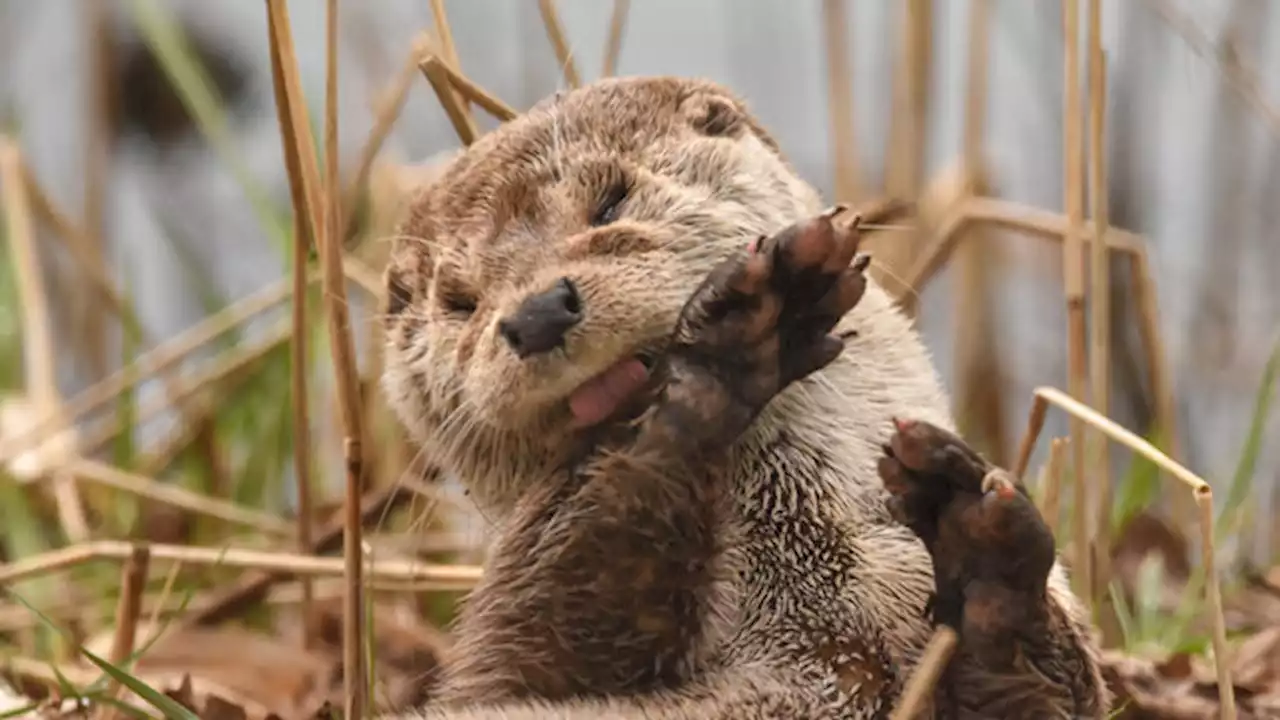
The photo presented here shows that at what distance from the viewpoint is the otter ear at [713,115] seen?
5.58 feet

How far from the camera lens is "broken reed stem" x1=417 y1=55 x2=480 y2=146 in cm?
193

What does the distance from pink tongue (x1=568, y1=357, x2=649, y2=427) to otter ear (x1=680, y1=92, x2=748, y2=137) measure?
1.21ft

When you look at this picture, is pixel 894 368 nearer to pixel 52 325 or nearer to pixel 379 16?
pixel 379 16

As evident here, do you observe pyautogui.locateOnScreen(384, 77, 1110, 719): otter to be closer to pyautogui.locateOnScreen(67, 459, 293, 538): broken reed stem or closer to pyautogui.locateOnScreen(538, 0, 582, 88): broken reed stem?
pyautogui.locateOnScreen(538, 0, 582, 88): broken reed stem

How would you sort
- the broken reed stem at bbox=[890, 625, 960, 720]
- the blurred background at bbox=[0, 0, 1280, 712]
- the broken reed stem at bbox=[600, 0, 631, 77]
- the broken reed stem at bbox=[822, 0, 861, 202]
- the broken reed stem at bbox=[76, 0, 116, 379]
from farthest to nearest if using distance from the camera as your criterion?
the broken reed stem at bbox=[76, 0, 116, 379]
the blurred background at bbox=[0, 0, 1280, 712]
the broken reed stem at bbox=[822, 0, 861, 202]
the broken reed stem at bbox=[600, 0, 631, 77]
the broken reed stem at bbox=[890, 625, 960, 720]

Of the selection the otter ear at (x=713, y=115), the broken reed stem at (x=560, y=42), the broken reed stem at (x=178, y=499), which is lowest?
the broken reed stem at (x=178, y=499)

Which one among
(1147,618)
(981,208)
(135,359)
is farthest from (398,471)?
(1147,618)

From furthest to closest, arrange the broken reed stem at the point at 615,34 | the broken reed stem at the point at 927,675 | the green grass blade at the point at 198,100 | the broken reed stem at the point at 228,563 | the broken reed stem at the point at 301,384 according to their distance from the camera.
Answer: the green grass blade at the point at 198,100 → the broken reed stem at the point at 615,34 → the broken reed stem at the point at 228,563 → the broken reed stem at the point at 301,384 → the broken reed stem at the point at 927,675

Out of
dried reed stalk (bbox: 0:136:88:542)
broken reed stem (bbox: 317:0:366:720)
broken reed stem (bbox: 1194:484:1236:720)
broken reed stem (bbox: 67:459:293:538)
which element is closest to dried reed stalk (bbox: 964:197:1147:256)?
broken reed stem (bbox: 1194:484:1236:720)

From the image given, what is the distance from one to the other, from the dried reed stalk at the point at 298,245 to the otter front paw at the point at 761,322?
476 millimetres

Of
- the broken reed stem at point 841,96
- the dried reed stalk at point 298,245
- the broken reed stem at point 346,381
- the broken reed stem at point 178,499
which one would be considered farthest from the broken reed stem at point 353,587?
the broken reed stem at point 841,96

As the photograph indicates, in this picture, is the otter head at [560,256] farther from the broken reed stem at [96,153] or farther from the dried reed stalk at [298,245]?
the broken reed stem at [96,153]

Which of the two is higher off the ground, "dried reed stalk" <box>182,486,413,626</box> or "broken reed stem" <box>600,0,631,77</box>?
"broken reed stem" <box>600,0,631,77</box>

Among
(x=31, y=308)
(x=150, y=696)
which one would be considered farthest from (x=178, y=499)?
(x=150, y=696)
